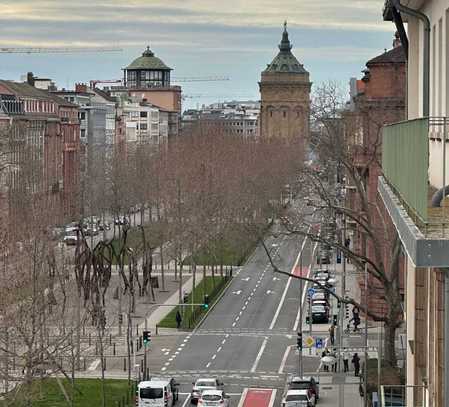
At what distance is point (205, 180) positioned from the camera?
112625 mm

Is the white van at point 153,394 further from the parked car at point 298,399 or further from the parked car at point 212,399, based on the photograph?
the parked car at point 298,399

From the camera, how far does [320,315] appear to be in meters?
75.7

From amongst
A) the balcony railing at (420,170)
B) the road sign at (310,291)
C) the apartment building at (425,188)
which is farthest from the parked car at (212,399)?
the balcony railing at (420,170)

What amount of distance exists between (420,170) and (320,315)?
66614 millimetres

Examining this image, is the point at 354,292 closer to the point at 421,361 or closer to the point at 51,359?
the point at 51,359

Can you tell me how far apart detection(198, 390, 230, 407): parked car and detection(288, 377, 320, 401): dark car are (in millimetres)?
3444

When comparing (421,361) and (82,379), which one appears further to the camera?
(82,379)

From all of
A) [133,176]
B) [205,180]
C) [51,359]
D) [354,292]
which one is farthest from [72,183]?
[51,359]

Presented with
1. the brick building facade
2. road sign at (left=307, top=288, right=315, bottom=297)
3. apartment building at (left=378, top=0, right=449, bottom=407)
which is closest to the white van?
the brick building facade

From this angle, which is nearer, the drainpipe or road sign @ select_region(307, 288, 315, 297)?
the drainpipe

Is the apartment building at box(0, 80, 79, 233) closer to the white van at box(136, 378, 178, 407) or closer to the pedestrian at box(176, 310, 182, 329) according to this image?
the pedestrian at box(176, 310, 182, 329)

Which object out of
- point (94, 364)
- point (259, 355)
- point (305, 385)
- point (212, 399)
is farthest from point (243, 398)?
point (259, 355)

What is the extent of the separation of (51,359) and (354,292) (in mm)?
44583

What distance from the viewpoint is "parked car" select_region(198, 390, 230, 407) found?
4897 cm
